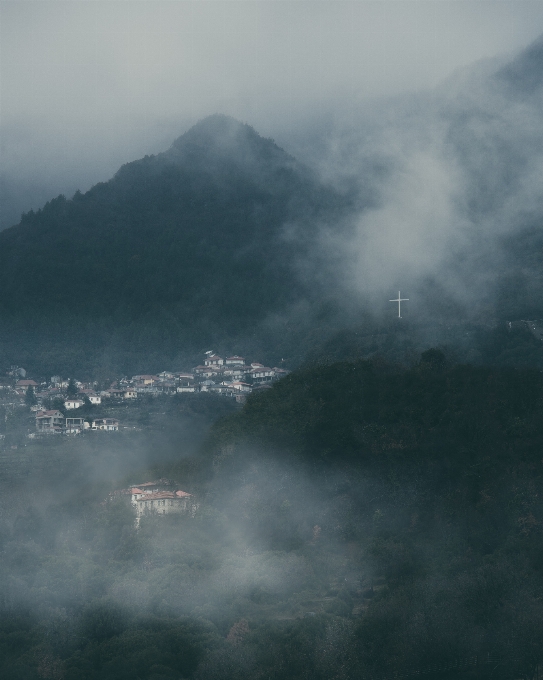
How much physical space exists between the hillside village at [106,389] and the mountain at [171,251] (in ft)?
8.26

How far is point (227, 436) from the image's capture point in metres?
21.5

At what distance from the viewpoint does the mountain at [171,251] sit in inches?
1538

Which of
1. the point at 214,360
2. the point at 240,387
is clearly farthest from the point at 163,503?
the point at 214,360

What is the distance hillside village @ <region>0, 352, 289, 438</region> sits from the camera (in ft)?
94.3

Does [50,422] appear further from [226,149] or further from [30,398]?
[226,149]

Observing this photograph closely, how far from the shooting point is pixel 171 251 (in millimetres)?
44375

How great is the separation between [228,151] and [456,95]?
15.0 m

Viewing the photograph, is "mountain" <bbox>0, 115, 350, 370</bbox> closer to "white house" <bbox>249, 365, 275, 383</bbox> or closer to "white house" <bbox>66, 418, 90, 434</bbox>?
"white house" <bbox>249, 365, 275, 383</bbox>

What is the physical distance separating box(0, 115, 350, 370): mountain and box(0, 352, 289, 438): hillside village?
2517 mm

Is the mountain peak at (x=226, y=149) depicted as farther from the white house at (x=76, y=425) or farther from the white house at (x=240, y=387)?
the white house at (x=76, y=425)

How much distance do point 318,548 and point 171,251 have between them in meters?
29.1

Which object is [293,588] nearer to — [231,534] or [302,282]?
[231,534]

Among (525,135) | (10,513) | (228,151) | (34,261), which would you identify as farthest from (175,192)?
(10,513)

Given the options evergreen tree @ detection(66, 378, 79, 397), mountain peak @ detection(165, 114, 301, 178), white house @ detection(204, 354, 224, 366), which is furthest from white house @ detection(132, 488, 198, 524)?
mountain peak @ detection(165, 114, 301, 178)
